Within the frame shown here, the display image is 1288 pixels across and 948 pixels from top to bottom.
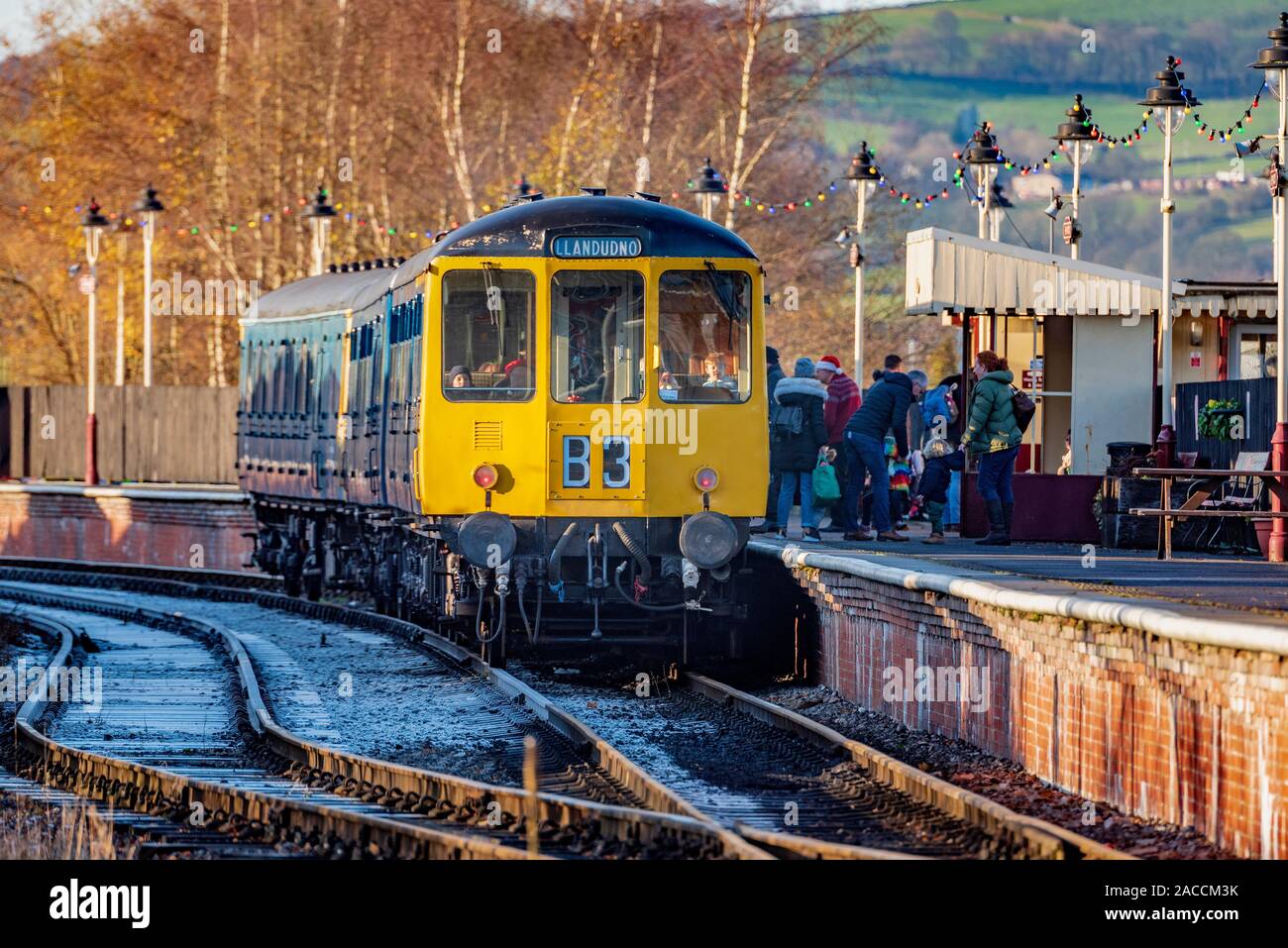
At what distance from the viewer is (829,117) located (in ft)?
565

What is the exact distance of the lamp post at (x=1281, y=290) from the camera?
1966 cm

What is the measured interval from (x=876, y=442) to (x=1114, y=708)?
10.4 metres

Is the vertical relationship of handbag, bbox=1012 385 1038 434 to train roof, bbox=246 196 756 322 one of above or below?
below

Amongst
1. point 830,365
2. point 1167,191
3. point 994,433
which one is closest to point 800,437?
point 994,433

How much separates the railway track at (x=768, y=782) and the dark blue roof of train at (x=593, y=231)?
3004 millimetres

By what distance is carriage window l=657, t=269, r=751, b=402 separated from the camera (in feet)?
56.9

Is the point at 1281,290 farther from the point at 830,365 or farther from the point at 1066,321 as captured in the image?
the point at 1066,321

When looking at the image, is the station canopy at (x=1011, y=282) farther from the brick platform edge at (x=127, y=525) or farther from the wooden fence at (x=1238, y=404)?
the brick platform edge at (x=127, y=525)

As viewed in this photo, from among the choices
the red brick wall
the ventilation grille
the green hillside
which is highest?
the green hillside

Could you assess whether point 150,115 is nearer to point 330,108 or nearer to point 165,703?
point 330,108

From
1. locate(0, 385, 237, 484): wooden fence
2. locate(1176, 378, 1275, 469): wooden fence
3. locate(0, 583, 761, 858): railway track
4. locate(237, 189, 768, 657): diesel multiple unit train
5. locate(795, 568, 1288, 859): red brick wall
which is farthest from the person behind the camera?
locate(0, 385, 237, 484): wooden fence

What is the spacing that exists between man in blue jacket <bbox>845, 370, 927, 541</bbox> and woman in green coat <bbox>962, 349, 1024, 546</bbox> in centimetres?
61

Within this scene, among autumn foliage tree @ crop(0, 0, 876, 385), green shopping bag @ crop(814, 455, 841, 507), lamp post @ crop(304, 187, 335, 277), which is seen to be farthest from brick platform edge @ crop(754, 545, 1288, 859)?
autumn foliage tree @ crop(0, 0, 876, 385)

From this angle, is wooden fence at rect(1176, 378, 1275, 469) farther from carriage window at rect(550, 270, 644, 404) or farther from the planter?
carriage window at rect(550, 270, 644, 404)
